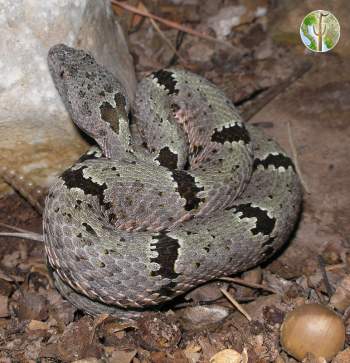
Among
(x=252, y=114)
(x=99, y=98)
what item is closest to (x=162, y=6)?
(x=252, y=114)

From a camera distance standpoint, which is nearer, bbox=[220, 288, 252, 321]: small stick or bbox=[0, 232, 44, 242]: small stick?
bbox=[220, 288, 252, 321]: small stick

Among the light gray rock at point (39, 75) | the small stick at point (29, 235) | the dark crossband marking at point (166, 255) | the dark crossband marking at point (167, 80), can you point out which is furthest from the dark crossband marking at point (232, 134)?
the small stick at point (29, 235)

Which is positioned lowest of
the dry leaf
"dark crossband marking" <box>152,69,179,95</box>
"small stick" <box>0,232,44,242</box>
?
the dry leaf

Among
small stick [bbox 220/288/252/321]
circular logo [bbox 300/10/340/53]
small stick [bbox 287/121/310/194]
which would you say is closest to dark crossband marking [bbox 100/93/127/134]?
small stick [bbox 220/288/252/321]

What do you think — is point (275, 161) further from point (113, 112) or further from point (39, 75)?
point (39, 75)

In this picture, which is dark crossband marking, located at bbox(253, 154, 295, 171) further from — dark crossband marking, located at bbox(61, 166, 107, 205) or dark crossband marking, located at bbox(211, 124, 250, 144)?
dark crossband marking, located at bbox(61, 166, 107, 205)

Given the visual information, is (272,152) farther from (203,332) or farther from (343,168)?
(203,332)

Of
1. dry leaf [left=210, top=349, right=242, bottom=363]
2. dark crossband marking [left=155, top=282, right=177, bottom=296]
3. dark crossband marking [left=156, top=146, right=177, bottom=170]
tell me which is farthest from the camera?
dark crossband marking [left=156, top=146, right=177, bottom=170]

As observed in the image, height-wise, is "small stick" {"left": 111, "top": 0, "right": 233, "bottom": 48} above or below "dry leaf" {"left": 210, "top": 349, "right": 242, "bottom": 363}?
above
